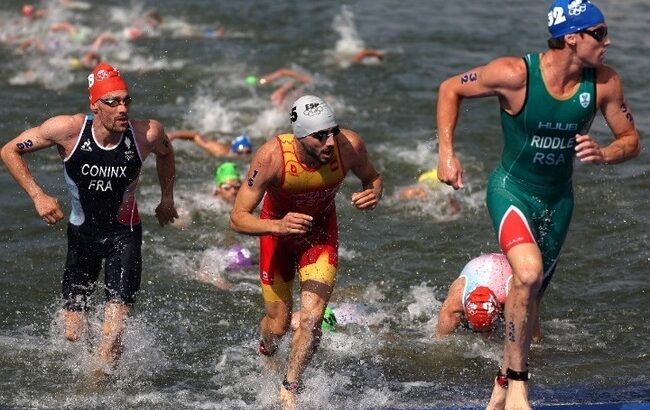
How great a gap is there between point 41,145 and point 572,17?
3.89m

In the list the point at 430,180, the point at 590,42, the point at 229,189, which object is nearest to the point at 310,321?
the point at 590,42

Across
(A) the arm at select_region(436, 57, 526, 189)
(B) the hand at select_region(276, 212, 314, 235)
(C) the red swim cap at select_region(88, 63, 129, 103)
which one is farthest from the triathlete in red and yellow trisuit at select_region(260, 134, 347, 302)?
(C) the red swim cap at select_region(88, 63, 129, 103)

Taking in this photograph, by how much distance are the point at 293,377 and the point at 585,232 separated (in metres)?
6.07

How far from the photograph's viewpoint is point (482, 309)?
899 cm

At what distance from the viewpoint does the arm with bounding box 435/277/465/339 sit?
370 inches

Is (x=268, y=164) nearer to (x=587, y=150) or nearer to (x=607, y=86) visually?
(x=587, y=150)

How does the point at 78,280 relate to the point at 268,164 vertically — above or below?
below

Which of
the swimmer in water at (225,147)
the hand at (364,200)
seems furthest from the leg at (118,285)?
the swimmer in water at (225,147)

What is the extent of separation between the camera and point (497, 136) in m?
17.0

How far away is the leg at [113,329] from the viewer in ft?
28.0

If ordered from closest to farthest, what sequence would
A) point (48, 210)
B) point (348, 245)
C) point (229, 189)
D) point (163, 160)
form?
1. point (48, 210)
2. point (163, 160)
3. point (348, 245)
4. point (229, 189)

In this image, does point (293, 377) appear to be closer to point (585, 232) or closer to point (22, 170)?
point (22, 170)

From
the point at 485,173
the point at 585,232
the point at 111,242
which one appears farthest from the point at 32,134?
the point at 485,173

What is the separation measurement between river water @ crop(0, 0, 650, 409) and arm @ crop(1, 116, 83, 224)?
141cm
